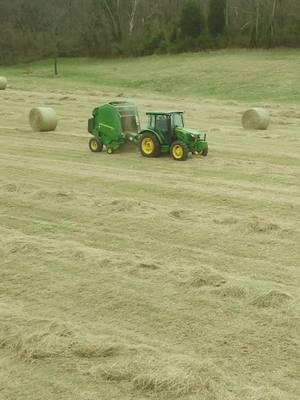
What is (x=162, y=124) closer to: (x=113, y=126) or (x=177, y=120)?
(x=177, y=120)

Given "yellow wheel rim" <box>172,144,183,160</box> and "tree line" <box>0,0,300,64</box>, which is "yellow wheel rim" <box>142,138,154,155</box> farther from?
"tree line" <box>0,0,300,64</box>

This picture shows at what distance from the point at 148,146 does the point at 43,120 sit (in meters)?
5.33

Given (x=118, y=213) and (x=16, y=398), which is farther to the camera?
(x=118, y=213)

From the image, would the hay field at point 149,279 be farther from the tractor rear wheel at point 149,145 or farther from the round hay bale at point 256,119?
the round hay bale at point 256,119

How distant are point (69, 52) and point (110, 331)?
175 feet

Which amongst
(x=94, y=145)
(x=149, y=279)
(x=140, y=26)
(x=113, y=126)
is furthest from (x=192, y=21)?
(x=149, y=279)

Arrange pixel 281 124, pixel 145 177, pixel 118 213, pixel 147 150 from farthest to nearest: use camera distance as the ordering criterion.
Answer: pixel 281 124 < pixel 147 150 < pixel 145 177 < pixel 118 213

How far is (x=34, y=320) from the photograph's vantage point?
571 cm

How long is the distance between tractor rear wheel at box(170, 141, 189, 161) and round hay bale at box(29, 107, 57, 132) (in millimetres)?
5777

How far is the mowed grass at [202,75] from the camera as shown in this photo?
30.4 meters

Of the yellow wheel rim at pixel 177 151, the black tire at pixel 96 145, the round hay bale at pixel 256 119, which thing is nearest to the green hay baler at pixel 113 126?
the black tire at pixel 96 145

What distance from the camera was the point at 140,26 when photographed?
63406 millimetres

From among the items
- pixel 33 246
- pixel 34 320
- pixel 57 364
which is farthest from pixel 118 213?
pixel 57 364

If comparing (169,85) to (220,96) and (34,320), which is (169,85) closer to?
(220,96)
